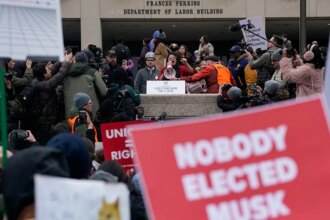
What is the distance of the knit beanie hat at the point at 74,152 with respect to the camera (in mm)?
3977

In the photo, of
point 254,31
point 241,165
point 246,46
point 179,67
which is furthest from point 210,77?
point 241,165

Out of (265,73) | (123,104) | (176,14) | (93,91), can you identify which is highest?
(176,14)

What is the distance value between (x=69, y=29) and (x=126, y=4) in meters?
3.00

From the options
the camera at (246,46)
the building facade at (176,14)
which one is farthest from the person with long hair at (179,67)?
the building facade at (176,14)

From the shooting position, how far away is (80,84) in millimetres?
10906

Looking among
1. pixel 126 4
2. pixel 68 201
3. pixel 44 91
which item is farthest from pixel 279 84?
pixel 126 4

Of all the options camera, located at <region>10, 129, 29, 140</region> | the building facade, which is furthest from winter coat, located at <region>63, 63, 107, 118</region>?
the building facade

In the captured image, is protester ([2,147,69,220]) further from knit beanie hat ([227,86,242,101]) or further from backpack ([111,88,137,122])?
knit beanie hat ([227,86,242,101])

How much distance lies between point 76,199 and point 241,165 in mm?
802

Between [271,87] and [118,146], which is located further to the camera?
[271,87]

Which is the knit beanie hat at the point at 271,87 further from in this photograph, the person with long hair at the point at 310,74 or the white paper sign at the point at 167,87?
the white paper sign at the point at 167,87

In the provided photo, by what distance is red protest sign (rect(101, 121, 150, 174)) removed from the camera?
728 centimetres

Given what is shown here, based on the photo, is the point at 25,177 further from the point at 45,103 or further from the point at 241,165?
the point at 45,103

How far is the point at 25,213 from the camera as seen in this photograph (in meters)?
3.41
